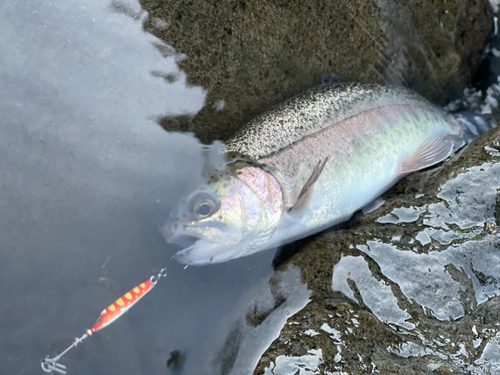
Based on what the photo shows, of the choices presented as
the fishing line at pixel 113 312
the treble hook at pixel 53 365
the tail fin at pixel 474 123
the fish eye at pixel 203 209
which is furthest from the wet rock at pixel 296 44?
the treble hook at pixel 53 365

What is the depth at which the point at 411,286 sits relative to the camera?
226cm

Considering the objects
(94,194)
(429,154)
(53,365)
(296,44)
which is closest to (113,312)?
(53,365)

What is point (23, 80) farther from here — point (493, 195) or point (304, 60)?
point (493, 195)

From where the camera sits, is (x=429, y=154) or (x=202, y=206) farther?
(x=429, y=154)

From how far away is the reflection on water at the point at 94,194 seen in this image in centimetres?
222

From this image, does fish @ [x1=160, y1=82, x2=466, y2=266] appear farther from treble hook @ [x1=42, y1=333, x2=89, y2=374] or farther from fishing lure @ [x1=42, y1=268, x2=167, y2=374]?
treble hook @ [x1=42, y1=333, x2=89, y2=374]

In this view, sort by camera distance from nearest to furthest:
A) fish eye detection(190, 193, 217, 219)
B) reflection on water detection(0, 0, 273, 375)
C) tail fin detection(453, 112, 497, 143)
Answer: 1. reflection on water detection(0, 0, 273, 375)
2. fish eye detection(190, 193, 217, 219)
3. tail fin detection(453, 112, 497, 143)

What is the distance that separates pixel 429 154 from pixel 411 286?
132cm

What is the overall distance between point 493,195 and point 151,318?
2.68m

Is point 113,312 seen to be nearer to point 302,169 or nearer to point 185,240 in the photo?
point 185,240

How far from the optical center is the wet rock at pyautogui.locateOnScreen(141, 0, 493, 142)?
266cm

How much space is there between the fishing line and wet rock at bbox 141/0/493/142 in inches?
47.8

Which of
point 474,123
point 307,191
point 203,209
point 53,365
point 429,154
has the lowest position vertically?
point 53,365

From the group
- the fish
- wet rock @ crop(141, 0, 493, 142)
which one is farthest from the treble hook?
wet rock @ crop(141, 0, 493, 142)
